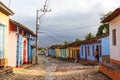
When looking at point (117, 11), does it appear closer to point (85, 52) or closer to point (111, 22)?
point (111, 22)

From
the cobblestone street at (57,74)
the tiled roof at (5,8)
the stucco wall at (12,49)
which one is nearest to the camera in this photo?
the tiled roof at (5,8)

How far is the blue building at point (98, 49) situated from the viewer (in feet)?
98.3

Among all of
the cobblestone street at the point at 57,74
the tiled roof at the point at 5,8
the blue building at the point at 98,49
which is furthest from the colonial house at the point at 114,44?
the blue building at the point at 98,49

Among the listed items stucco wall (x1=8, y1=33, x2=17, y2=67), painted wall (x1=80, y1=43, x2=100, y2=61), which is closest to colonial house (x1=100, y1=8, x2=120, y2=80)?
stucco wall (x1=8, y1=33, x2=17, y2=67)

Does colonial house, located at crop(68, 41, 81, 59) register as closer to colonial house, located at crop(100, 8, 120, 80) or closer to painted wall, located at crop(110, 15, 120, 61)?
painted wall, located at crop(110, 15, 120, 61)

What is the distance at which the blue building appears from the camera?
30.0 m

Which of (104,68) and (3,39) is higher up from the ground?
(3,39)

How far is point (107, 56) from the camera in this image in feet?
95.6

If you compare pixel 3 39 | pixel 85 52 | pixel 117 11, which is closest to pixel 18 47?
pixel 3 39

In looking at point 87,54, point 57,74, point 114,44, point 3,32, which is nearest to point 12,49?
point 57,74

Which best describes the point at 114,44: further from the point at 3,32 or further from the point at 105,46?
the point at 105,46

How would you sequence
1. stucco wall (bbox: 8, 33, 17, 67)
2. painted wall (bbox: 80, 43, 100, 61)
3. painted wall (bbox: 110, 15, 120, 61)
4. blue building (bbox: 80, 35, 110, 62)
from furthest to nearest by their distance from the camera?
1. painted wall (bbox: 80, 43, 100, 61)
2. blue building (bbox: 80, 35, 110, 62)
3. stucco wall (bbox: 8, 33, 17, 67)
4. painted wall (bbox: 110, 15, 120, 61)

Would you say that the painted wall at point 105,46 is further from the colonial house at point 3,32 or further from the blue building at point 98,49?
the colonial house at point 3,32

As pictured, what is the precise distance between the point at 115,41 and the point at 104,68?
213 cm
